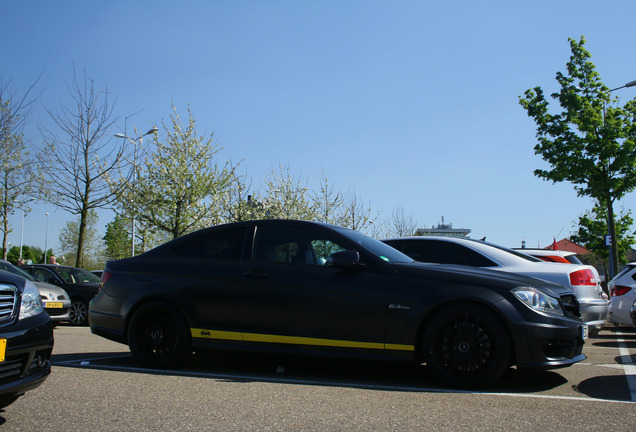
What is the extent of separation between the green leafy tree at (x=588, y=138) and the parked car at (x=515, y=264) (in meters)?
13.3

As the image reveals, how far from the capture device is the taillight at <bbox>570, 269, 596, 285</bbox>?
309 inches

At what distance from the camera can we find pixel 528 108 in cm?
2216

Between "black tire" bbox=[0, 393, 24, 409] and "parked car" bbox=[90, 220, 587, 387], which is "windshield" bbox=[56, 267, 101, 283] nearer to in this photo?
"parked car" bbox=[90, 220, 587, 387]

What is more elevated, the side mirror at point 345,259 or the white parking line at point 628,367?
the side mirror at point 345,259

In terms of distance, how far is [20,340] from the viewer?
3807 millimetres

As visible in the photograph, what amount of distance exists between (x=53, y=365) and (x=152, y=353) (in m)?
1.12

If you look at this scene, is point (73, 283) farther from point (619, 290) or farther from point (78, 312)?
point (619, 290)

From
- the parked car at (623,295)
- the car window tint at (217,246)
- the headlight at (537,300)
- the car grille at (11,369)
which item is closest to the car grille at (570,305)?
the headlight at (537,300)

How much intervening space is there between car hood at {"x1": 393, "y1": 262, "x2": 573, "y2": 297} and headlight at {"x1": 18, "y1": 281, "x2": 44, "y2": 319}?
3.00 m

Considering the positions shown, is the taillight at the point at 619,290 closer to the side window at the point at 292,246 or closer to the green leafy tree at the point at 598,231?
the side window at the point at 292,246

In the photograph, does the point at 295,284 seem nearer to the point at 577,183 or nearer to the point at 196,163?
the point at 577,183

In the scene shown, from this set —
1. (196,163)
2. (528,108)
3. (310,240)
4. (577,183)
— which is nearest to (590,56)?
(528,108)

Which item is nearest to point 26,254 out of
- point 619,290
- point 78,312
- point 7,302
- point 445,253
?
point 78,312

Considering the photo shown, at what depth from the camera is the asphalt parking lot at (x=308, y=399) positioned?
3908 millimetres
